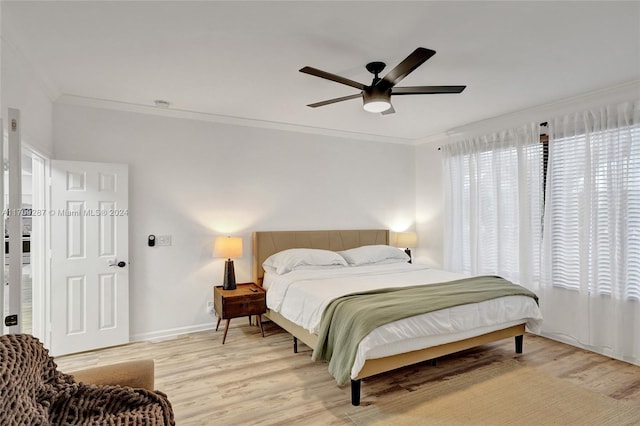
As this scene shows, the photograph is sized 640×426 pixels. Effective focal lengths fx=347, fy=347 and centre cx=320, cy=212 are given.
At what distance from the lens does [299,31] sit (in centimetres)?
231

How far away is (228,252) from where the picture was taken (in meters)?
3.93

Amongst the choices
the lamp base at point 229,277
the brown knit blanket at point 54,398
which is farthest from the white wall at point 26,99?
the lamp base at point 229,277

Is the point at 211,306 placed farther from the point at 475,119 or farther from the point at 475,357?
the point at 475,119

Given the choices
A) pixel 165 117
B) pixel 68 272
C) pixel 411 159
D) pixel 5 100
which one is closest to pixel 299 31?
pixel 5 100

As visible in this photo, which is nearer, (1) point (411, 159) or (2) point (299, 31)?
(2) point (299, 31)

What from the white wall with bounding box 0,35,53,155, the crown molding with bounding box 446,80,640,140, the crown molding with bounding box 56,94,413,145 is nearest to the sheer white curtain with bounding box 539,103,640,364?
the crown molding with bounding box 446,80,640,140

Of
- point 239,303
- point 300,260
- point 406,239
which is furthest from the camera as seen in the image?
point 406,239

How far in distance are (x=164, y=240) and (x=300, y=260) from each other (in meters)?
1.57

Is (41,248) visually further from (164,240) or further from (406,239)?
(406,239)

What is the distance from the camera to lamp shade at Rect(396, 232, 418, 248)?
17.3 feet

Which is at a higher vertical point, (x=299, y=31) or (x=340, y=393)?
(x=299, y=31)

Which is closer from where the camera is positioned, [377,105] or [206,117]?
[377,105]

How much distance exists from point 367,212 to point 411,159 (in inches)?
49.1

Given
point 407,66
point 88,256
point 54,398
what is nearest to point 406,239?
point 407,66
